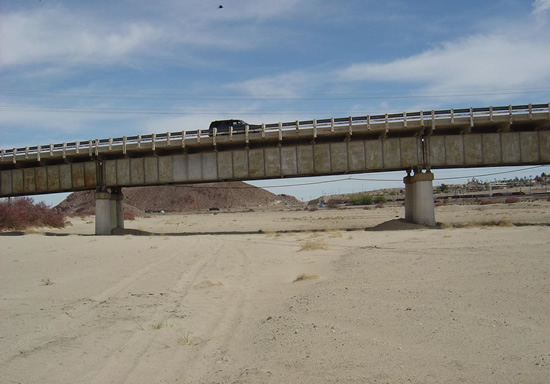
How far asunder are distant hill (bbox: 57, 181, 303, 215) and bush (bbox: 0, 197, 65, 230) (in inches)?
3282

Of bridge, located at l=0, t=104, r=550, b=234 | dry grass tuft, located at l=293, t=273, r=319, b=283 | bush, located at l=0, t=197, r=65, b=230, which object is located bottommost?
dry grass tuft, located at l=293, t=273, r=319, b=283

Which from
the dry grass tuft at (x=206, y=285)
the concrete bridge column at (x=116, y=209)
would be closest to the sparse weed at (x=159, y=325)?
the dry grass tuft at (x=206, y=285)

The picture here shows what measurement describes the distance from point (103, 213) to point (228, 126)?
12.1 metres

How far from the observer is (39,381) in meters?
5.66

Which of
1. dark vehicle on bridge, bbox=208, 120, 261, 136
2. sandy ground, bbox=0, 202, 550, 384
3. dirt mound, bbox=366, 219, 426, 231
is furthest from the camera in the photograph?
dark vehicle on bridge, bbox=208, 120, 261, 136

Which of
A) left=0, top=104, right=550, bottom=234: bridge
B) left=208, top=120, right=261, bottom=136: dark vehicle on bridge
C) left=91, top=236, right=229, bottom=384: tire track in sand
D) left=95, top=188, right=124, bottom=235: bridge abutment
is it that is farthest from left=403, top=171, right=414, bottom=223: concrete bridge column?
left=91, top=236, right=229, bottom=384: tire track in sand

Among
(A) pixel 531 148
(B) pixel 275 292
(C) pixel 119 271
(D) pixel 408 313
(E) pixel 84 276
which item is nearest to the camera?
(D) pixel 408 313

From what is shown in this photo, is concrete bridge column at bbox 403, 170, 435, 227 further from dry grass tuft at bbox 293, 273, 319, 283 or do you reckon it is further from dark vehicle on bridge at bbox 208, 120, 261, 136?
dry grass tuft at bbox 293, 273, 319, 283

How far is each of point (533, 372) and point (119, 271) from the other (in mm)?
12938

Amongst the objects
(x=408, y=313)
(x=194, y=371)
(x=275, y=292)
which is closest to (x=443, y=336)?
(x=408, y=313)

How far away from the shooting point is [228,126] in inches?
1433

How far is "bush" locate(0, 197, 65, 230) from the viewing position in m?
44.0

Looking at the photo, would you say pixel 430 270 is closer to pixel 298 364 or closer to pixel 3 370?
pixel 298 364

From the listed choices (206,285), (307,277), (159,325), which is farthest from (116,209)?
(159,325)
